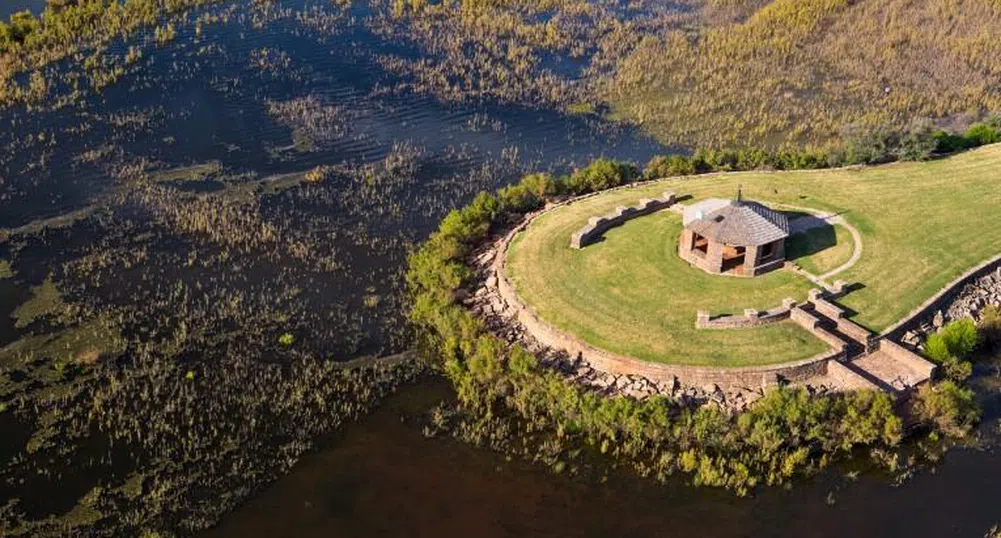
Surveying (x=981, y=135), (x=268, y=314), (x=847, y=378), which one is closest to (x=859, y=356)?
(x=847, y=378)

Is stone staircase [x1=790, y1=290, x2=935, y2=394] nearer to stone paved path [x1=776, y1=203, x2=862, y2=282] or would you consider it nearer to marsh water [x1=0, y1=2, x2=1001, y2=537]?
marsh water [x1=0, y1=2, x2=1001, y2=537]

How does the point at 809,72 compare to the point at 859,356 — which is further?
the point at 809,72

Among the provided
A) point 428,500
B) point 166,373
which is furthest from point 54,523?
point 428,500

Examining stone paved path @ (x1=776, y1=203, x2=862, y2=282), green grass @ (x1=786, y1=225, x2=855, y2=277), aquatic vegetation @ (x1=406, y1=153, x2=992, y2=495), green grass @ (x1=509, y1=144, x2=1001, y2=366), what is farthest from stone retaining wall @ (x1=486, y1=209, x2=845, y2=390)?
stone paved path @ (x1=776, y1=203, x2=862, y2=282)

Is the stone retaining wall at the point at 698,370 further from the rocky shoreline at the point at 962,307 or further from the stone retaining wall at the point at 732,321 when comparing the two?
the rocky shoreline at the point at 962,307

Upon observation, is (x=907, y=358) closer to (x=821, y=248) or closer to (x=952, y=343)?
(x=952, y=343)

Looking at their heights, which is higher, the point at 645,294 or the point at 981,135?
the point at 981,135

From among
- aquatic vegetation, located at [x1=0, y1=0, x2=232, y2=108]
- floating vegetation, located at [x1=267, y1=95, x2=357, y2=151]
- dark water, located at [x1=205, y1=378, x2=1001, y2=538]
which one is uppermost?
aquatic vegetation, located at [x1=0, y1=0, x2=232, y2=108]

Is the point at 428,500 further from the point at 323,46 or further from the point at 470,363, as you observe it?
the point at 323,46
